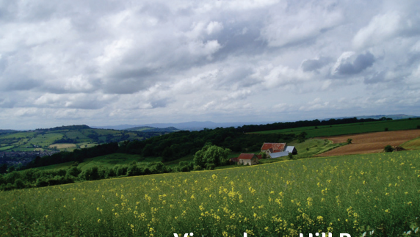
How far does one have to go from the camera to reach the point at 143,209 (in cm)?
810

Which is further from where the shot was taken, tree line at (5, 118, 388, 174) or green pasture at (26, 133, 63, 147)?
green pasture at (26, 133, 63, 147)

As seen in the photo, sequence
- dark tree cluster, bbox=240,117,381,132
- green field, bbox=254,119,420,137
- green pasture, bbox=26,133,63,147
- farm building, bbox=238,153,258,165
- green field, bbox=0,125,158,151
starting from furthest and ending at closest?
green pasture, bbox=26,133,63,147 → green field, bbox=0,125,158,151 → dark tree cluster, bbox=240,117,381,132 → green field, bbox=254,119,420,137 → farm building, bbox=238,153,258,165

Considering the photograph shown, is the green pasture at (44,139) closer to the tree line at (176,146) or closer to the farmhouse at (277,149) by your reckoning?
the tree line at (176,146)

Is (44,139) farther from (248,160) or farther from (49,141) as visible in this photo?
(248,160)

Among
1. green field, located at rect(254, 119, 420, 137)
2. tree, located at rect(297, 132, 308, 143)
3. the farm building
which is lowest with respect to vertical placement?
the farm building

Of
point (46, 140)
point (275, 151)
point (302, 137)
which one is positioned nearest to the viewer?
point (275, 151)

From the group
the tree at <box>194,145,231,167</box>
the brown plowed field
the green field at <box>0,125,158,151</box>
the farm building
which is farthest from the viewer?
the green field at <box>0,125,158,151</box>

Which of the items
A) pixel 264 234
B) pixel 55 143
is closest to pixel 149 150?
pixel 55 143

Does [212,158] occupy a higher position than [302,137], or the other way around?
[302,137]

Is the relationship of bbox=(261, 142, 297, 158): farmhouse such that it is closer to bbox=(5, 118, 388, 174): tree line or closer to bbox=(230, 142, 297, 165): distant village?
bbox=(230, 142, 297, 165): distant village

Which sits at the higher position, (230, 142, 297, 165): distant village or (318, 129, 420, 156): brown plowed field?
(318, 129, 420, 156): brown plowed field

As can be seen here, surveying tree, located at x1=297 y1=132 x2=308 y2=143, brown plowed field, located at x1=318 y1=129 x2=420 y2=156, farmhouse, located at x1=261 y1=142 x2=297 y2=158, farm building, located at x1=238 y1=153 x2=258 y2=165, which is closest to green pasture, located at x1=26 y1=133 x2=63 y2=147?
farm building, located at x1=238 y1=153 x2=258 y2=165

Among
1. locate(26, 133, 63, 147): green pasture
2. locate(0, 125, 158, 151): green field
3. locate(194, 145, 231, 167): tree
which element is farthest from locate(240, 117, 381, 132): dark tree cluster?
locate(26, 133, 63, 147): green pasture

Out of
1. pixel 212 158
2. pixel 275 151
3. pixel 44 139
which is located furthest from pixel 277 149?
pixel 44 139
